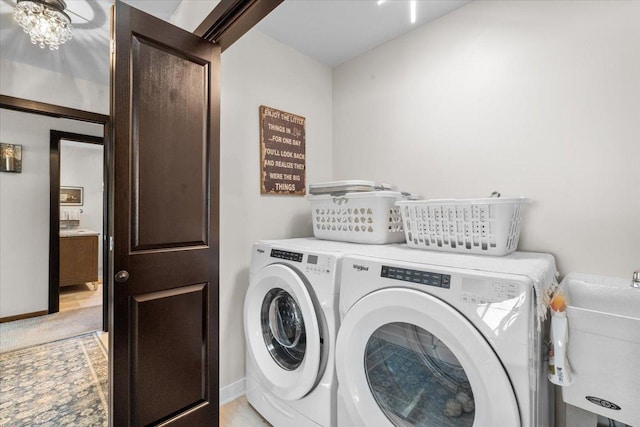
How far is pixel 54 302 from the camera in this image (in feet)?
10.6

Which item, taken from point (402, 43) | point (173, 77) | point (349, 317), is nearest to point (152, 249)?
point (173, 77)

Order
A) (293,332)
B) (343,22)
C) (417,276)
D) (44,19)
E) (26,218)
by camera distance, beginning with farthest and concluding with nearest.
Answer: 1. (26,218)
2. (343,22)
3. (44,19)
4. (293,332)
5. (417,276)

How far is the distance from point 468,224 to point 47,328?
3890mm

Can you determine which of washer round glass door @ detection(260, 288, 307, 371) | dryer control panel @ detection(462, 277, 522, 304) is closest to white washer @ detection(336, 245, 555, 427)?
dryer control panel @ detection(462, 277, 522, 304)

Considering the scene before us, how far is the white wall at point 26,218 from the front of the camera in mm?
2979

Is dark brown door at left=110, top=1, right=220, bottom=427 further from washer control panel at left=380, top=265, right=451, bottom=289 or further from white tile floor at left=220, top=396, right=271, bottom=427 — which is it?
washer control panel at left=380, top=265, right=451, bottom=289

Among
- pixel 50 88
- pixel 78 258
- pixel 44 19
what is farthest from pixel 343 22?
pixel 78 258

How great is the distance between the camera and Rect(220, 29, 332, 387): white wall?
1841 mm

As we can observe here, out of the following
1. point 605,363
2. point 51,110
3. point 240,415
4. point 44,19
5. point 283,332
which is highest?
point 44,19

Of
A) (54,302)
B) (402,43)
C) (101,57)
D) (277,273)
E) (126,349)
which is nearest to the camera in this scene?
(126,349)

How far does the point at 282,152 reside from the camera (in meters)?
2.14

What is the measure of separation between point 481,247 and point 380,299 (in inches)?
23.6

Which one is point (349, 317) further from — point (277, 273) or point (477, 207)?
point (477, 207)

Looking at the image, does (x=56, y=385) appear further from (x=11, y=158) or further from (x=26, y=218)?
(x=11, y=158)
